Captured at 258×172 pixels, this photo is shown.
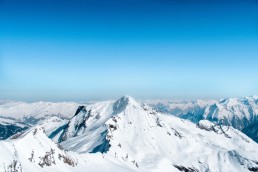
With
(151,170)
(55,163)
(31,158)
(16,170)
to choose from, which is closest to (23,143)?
(31,158)

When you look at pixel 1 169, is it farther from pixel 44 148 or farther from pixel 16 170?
pixel 44 148

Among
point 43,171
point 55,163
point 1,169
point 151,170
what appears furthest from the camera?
point 151,170

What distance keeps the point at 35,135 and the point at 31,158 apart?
15.5 meters

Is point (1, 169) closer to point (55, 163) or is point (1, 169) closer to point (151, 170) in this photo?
point (55, 163)

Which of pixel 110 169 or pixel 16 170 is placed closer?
pixel 16 170

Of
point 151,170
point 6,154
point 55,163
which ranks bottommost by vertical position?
point 151,170

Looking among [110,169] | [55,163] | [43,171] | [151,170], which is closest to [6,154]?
[43,171]

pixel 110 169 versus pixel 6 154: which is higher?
pixel 6 154

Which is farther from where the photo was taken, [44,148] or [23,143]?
[44,148]

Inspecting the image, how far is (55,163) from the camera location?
105 m

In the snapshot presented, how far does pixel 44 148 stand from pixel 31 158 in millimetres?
12207

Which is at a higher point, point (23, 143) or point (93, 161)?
point (23, 143)

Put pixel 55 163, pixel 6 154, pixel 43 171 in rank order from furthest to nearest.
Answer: pixel 55 163
pixel 43 171
pixel 6 154

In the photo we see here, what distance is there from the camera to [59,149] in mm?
116625
